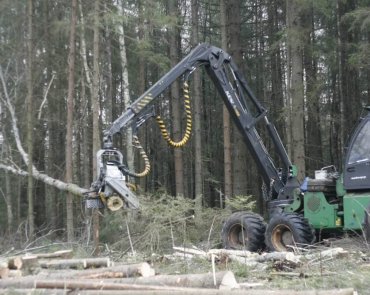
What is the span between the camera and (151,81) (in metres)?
29.0

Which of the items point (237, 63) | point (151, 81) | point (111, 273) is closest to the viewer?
point (111, 273)

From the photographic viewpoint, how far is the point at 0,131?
2181cm

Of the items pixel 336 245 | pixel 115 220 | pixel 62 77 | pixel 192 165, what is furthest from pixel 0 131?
pixel 336 245

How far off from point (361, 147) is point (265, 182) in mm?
2874

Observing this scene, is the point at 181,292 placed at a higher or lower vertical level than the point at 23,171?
lower

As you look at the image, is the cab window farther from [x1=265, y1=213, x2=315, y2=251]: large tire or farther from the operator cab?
[x1=265, y1=213, x2=315, y2=251]: large tire

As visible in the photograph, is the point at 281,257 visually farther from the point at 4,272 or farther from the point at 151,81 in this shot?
the point at 151,81

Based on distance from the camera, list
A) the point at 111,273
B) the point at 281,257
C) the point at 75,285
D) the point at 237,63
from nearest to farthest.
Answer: the point at 75,285 < the point at 111,273 < the point at 281,257 < the point at 237,63

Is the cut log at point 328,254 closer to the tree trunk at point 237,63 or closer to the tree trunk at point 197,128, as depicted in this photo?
the tree trunk at point 237,63

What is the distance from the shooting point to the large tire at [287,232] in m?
10.7

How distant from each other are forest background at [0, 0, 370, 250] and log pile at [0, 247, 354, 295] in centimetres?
537

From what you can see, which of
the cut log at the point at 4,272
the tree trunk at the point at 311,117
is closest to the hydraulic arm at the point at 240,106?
the cut log at the point at 4,272

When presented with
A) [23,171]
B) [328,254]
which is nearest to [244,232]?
[328,254]

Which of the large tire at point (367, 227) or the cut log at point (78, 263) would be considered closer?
the cut log at point (78, 263)
